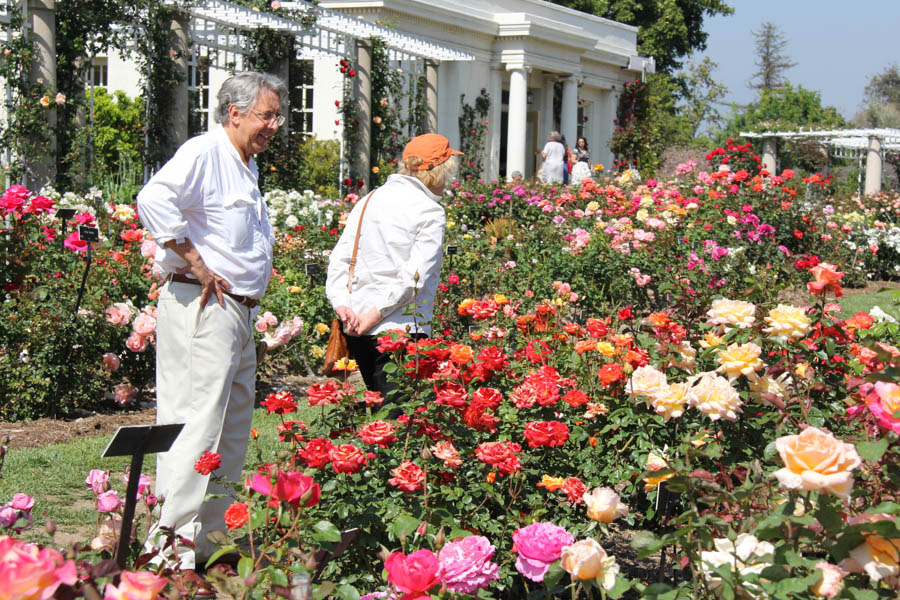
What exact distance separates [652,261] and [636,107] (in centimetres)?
1977

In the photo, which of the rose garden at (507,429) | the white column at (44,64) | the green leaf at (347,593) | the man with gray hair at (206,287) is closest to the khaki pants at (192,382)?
the man with gray hair at (206,287)

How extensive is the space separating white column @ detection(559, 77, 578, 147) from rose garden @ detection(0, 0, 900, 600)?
1456 centimetres

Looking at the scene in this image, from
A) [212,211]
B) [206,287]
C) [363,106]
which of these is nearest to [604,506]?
[206,287]

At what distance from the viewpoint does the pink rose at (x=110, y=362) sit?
5258mm

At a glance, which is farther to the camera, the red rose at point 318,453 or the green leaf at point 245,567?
the red rose at point 318,453

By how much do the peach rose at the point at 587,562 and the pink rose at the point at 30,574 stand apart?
2.73 feet

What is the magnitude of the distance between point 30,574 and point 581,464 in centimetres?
209

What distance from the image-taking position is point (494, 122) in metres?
21.4

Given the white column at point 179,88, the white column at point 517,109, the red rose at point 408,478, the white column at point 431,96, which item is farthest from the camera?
the white column at point 517,109

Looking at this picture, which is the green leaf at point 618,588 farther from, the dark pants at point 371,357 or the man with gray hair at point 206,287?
the dark pants at point 371,357

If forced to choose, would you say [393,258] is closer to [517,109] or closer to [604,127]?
[517,109]

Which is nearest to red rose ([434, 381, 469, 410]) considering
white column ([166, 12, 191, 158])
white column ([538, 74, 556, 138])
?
white column ([166, 12, 191, 158])

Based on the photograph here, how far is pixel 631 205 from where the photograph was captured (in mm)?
8773

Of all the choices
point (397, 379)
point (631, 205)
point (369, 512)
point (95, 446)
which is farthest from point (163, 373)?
point (631, 205)
